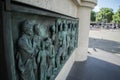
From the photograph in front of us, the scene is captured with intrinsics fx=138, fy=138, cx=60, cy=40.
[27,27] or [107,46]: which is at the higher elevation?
[27,27]

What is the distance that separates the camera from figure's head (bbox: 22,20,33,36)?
93 centimetres

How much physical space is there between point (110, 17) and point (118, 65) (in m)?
44.6

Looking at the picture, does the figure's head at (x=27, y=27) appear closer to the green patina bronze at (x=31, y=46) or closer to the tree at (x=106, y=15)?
the green patina bronze at (x=31, y=46)

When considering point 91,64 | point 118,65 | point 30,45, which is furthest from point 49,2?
point 118,65

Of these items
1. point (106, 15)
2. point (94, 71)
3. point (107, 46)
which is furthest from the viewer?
point (106, 15)

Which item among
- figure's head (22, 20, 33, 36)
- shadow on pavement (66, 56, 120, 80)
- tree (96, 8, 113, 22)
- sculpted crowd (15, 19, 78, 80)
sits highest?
tree (96, 8, 113, 22)

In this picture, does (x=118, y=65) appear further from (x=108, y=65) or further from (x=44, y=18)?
(x=44, y=18)

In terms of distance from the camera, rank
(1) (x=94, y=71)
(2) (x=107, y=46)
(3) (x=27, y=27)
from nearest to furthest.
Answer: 1. (3) (x=27, y=27)
2. (1) (x=94, y=71)
3. (2) (x=107, y=46)

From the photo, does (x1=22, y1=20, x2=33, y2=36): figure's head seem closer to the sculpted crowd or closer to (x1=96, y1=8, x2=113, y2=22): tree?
the sculpted crowd

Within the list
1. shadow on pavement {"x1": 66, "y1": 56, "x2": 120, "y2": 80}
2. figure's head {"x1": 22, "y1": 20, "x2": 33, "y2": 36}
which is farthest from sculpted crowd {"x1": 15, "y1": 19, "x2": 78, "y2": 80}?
shadow on pavement {"x1": 66, "y1": 56, "x2": 120, "y2": 80}

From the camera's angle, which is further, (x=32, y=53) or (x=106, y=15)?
(x=106, y=15)

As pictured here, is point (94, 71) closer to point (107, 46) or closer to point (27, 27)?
point (27, 27)

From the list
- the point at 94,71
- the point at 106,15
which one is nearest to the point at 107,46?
the point at 94,71

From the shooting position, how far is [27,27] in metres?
0.95
